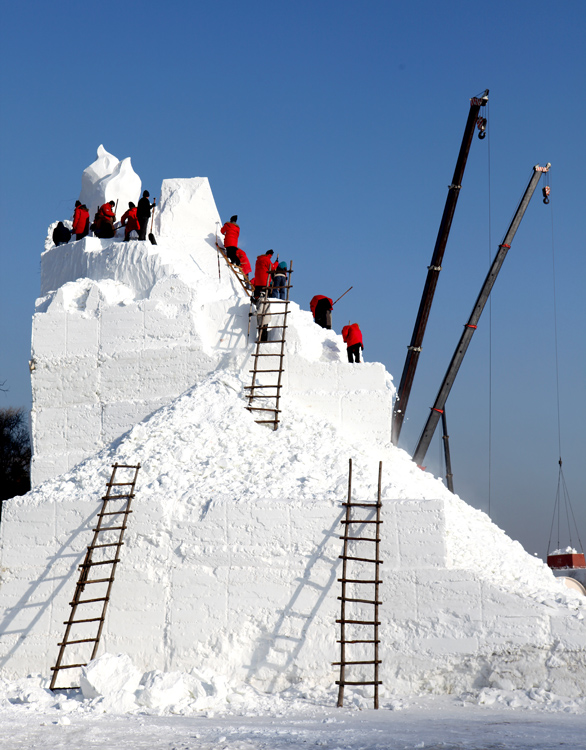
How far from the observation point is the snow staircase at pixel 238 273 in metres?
15.7

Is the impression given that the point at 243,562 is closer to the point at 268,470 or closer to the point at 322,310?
the point at 268,470

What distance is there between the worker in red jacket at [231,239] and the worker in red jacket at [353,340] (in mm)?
3184

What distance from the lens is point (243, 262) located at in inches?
642

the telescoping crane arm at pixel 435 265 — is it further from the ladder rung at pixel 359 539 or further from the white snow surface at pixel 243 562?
the ladder rung at pixel 359 539

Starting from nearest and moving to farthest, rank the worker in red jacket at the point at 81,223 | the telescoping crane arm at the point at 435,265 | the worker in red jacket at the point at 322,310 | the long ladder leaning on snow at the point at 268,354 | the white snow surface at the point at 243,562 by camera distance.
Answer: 1. the white snow surface at the point at 243,562
2. the long ladder leaning on snow at the point at 268,354
3. the worker in red jacket at the point at 322,310
4. the worker in red jacket at the point at 81,223
5. the telescoping crane arm at the point at 435,265

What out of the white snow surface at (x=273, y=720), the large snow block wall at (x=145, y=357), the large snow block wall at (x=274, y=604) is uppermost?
the large snow block wall at (x=145, y=357)

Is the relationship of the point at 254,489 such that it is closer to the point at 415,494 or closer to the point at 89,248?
the point at 415,494

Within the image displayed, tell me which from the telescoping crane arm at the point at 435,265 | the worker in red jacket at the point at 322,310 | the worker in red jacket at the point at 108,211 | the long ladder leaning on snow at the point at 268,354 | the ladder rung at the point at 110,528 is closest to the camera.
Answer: the ladder rung at the point at 110,528

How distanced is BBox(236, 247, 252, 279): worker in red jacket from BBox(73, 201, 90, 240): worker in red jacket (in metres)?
3.30

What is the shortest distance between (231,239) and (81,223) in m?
3.21

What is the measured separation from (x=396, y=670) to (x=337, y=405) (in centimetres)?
463

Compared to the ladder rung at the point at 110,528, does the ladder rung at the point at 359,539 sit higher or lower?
higher

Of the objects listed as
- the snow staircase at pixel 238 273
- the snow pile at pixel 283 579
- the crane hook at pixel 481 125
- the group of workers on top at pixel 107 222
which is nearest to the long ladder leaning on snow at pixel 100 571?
the snow pile at pixel 283 579

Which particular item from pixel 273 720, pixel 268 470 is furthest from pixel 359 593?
pixel 268 470
